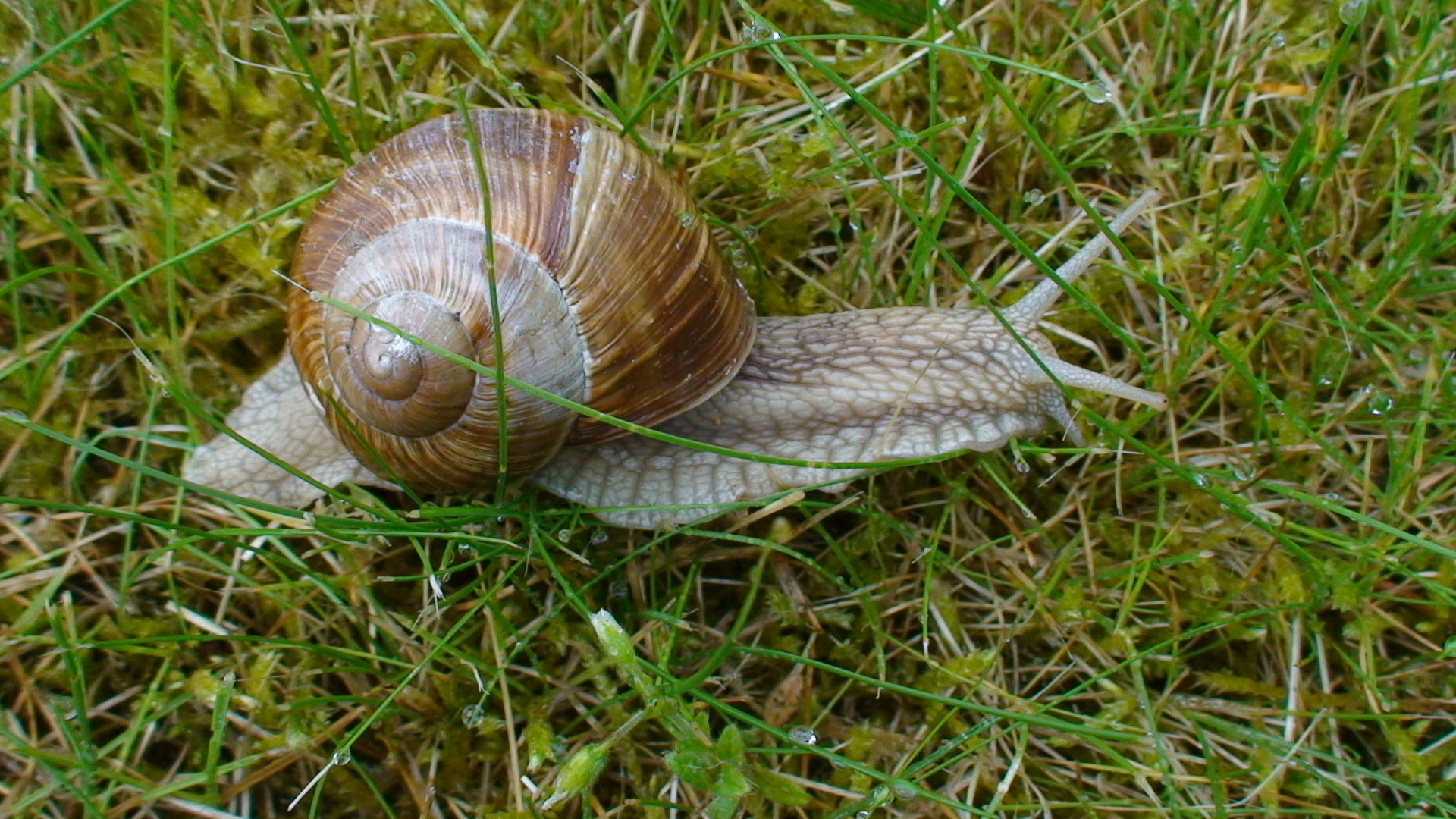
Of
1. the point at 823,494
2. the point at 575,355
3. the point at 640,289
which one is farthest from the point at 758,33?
the point at 823,494

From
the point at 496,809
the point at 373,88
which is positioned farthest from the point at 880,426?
the point at 373,88

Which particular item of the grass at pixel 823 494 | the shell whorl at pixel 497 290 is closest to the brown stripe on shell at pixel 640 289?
the shell whorl at pixel 497 290

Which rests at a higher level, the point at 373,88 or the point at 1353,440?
the point at 373,88

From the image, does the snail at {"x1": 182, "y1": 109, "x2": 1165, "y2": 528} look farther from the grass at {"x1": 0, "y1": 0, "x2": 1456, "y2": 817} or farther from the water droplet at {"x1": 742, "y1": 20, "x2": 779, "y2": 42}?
the water droplet at {"x1": 742, "y1": 20, "x2": 779, "y2": 42}

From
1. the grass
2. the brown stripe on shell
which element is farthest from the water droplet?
the brown stripe on shell

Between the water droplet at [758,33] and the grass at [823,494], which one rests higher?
the water droplet at [758,33]

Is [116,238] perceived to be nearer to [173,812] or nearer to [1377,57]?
[173,812]

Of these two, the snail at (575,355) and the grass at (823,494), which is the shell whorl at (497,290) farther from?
the grass at (823,494)
